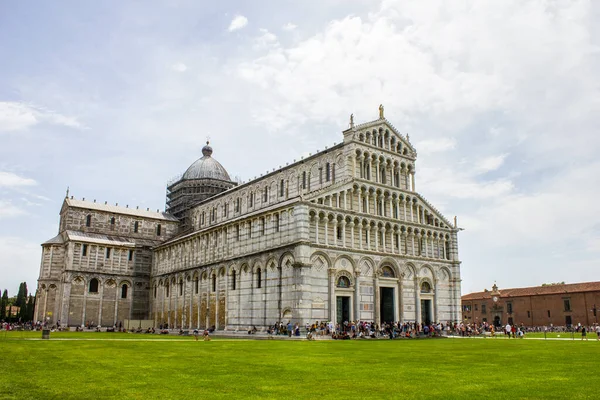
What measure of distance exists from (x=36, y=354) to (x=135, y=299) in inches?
2019

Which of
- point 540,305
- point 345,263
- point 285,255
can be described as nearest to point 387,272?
point 345,263

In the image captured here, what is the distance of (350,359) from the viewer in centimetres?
2070

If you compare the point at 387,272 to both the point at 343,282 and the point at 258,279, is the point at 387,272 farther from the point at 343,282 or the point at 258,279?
the point at 258,279

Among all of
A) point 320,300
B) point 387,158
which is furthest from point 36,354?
point 387,158

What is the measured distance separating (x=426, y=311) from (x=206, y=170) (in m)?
42.2

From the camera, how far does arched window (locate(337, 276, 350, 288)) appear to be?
1848 inches

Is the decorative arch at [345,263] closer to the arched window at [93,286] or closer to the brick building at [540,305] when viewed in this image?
the brick building at [540,305]

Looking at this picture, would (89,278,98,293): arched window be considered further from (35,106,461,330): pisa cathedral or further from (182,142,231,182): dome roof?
(182,142,231,182): dome roof

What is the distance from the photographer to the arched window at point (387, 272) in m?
50.8

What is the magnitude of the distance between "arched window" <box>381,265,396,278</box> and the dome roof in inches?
1490

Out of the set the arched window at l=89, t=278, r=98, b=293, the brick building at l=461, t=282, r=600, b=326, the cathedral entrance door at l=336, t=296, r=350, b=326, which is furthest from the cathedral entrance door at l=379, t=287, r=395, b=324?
the arched window at l=89, t=278, r=98, b=293

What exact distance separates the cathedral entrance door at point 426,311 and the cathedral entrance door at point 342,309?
10.7 m

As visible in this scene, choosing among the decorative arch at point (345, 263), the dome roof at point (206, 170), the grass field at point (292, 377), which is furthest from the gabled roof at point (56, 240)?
the grass field at point (292, 377)

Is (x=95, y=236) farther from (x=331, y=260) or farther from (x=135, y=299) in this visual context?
(x=331, y=260)
